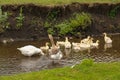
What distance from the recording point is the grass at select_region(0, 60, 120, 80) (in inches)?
638

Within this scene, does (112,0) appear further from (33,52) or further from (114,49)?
(33,52)

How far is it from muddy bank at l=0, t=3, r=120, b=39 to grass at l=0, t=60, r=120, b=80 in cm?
1303

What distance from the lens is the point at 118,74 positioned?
16359 mm

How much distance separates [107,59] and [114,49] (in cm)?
325

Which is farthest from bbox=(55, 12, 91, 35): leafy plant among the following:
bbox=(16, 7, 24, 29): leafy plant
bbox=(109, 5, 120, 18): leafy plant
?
bbox=(16, 7, 24, 29): leafy plant

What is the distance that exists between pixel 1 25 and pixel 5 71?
9.21m

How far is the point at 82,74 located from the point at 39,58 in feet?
26.9

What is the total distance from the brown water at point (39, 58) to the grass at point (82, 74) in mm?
4241

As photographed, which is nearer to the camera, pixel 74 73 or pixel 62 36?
pixel 74 73

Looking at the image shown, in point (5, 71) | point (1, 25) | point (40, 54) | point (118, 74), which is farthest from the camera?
point (1, 25)

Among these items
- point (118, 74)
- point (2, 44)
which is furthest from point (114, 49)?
point (118, 74)

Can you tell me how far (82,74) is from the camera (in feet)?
54.2

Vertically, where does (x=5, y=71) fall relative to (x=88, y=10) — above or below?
below

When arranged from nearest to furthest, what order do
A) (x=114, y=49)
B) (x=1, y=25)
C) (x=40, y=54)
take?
1. (x=40, y=54)
2. (x=114, y=49)
3. (x=1, y=25)
